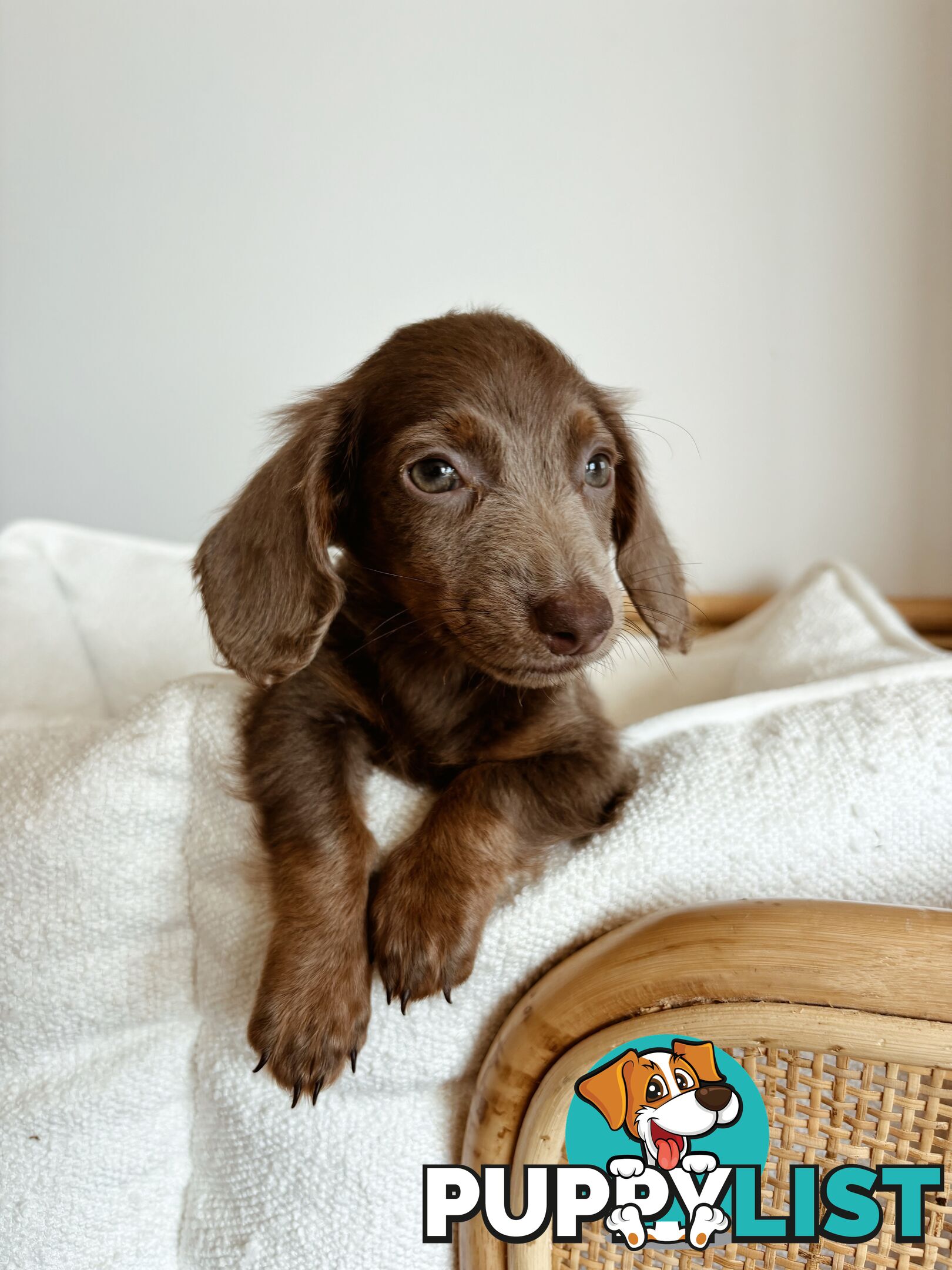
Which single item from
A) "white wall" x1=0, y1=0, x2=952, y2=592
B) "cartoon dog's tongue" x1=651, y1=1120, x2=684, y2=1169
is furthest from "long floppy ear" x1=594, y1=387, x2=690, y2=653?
"white wall" x1=0, y1=0, x2=952, y2=592

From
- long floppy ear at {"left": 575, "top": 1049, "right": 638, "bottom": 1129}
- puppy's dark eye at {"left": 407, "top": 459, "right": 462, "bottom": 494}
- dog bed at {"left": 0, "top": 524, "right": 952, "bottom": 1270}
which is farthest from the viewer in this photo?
puppy's dark eye at {"left": 407, "top": 459, "right": 462, "bottom": 494}

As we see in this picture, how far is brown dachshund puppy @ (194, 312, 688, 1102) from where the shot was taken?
976mm

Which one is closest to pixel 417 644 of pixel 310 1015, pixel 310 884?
pixel 310 884

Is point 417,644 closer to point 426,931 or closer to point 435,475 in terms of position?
point 435,475

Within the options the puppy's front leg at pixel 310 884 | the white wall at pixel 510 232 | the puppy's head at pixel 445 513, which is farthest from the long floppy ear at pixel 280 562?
the white wall at pixel 510 232

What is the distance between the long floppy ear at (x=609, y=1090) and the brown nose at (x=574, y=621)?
1.33ft

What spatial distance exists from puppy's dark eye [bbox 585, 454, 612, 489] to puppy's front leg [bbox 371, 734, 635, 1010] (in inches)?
13.5

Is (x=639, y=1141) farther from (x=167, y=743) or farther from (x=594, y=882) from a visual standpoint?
(x=167, y=743)

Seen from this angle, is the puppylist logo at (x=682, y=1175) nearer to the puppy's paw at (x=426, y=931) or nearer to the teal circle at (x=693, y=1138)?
the teal circle at (x=693, y=1138)

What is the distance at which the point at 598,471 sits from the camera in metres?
1.25

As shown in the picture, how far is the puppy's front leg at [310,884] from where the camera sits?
3.09 ft

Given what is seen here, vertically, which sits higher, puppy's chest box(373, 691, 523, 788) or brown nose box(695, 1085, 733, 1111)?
puppy's chest box(373, 691, 523, 788)

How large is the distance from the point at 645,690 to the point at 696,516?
0.79 m

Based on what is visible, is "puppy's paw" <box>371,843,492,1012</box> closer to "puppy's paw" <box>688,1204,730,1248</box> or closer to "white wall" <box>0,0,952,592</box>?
"puppy's paw" <box>688,1204,730,1248</box>
